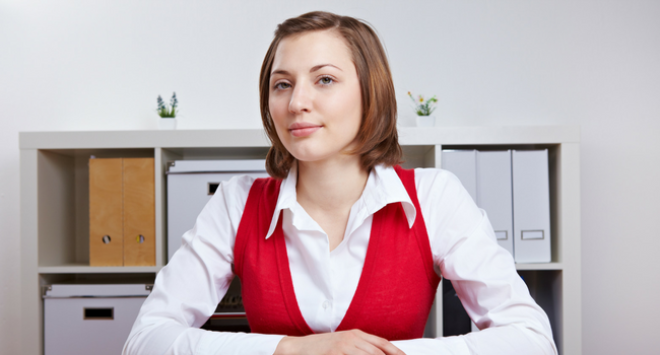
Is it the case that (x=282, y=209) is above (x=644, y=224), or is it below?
above

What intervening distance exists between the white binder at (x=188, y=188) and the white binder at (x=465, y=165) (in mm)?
631

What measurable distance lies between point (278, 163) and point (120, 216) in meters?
0.80

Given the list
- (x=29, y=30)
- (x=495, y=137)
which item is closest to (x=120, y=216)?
(x=29, y=30)

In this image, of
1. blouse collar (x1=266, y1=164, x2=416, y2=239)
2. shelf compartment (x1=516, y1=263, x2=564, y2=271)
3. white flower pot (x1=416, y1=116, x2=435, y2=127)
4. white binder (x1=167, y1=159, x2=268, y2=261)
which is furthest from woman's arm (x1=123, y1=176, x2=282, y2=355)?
shelf compartment (x1=516, y1=263, x2=564, y2=271)

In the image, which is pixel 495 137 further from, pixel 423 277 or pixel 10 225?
pixel 10 225

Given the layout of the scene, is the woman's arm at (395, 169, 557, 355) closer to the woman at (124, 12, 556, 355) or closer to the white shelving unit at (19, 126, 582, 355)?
the woman at (124, 12, 556, 355)

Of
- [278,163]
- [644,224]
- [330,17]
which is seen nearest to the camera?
[330,17]

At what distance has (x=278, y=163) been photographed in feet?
3.12

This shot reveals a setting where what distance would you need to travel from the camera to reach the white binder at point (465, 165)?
1410 millimetres

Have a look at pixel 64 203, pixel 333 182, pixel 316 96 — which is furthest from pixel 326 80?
pixel 64 203

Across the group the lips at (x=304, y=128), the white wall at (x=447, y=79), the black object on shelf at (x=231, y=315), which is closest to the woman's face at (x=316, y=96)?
the lips at (x=304, y=128)

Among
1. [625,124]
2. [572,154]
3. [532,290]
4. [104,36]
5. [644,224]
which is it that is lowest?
[532,290]

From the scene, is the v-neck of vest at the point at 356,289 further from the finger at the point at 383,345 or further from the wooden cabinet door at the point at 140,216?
the wooden cabinet door at the point at 140,216

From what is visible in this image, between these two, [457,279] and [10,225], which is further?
[10,225]
